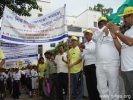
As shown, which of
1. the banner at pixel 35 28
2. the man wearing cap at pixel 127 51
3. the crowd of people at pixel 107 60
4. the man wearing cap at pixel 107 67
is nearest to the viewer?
the man wearing cap at pixel 127 51

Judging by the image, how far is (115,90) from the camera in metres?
3.45

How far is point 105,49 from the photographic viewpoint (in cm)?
357

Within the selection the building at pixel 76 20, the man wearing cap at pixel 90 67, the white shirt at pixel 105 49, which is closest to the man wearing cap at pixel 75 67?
the man wearing cap at pixel 90 67

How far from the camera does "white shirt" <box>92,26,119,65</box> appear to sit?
3.49m

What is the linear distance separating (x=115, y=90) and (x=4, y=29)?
Answer: 3532 mm

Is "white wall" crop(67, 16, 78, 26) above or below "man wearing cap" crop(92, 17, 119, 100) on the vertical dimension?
above

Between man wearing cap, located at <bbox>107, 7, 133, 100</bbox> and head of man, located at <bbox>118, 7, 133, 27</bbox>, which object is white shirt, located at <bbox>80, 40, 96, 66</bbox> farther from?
head of man, located at <bbox>118, 7, 133, 27</bbox>

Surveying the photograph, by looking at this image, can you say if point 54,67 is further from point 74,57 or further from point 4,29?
point 4,29

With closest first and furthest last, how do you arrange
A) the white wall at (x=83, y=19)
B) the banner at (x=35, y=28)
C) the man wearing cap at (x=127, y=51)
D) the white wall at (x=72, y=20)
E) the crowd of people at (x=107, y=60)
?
the man wearing cap at (x=127, y=51) < the crowd of people at (x=107, y=60) < the banner at (x=35, y=28) < the white wall at (x=83, y=19) < the white wall at (x=72, y=20)

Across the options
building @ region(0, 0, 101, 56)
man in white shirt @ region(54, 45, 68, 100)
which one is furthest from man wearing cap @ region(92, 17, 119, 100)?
building @ region(0, 0, 101, 56)

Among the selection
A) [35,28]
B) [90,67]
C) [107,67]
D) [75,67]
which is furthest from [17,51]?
[107,67]

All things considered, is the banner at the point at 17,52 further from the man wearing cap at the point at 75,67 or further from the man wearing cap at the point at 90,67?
the man wearing cap at the point at 90,67

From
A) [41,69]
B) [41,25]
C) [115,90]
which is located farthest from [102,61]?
[41,69]

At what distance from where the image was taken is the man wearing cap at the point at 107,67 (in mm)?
3441
